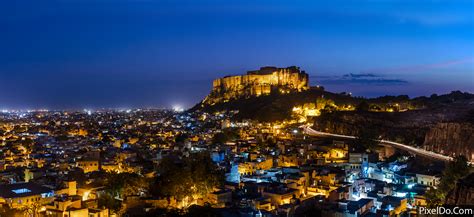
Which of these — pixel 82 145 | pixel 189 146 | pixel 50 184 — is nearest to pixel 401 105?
pixel 189 146

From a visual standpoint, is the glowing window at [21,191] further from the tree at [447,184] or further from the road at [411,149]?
the road at [411,149]

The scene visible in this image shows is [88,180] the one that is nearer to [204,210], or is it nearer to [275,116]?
[204,210]

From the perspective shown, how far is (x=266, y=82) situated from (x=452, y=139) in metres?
39.3

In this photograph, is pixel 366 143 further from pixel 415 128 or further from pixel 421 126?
pixel 421 126

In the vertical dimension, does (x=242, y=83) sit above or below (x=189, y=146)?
above

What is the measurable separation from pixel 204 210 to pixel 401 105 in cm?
4284

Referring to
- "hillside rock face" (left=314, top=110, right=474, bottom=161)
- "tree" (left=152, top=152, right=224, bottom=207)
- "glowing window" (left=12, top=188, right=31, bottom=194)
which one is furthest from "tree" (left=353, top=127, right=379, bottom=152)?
"glowing window" (left=12, top=188, right=31, bottom=194)

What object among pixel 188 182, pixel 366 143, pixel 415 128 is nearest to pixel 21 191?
pixel 188 182

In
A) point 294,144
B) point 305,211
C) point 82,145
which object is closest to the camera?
point 305,211

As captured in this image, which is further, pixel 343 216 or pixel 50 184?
pixel 50 184

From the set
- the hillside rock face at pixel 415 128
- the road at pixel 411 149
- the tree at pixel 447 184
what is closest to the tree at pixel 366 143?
the road at pixel 411 149

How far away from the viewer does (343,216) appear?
50.6ft

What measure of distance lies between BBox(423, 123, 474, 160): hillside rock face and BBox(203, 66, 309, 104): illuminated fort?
1284 inches

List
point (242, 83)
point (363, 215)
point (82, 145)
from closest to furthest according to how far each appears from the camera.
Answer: point (363, 215), point (82, 145), point (242, 83)
